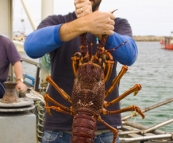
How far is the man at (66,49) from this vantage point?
8.67 feet

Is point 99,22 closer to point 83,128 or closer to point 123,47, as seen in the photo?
point 123,47

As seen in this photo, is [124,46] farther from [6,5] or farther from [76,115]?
[6,5]

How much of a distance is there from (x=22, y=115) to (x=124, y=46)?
1.63 m

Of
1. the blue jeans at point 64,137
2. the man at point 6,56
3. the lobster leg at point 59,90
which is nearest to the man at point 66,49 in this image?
the blue jeans at point 64,137

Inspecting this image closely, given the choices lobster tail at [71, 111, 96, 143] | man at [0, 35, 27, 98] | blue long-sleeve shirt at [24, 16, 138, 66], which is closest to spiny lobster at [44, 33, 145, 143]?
lobster tail at [71, 111, 96, 143]

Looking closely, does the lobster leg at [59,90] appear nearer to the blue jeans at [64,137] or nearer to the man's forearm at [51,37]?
the man's forearm at [51,37]

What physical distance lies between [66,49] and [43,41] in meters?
0.34

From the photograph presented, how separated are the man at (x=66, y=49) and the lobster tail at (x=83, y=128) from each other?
0.19 meters

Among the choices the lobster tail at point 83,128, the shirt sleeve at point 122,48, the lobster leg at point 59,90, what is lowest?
the lobster tail at point 83,128

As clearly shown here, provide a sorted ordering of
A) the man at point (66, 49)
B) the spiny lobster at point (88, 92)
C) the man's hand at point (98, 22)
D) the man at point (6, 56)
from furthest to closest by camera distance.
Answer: the man at point (6, 56) < the spiny lobster at point (88, 92) < the man at point (66, 49) < the man's hand at point (98, 22)

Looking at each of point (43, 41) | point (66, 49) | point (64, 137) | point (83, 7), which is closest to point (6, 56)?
point (66, 49)

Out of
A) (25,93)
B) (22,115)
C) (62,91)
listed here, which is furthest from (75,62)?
(25,93)

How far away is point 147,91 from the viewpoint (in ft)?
80.9

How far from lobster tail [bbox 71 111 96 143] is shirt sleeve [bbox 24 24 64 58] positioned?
55 cm
